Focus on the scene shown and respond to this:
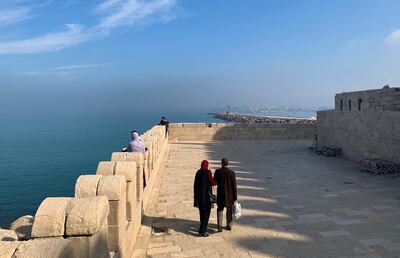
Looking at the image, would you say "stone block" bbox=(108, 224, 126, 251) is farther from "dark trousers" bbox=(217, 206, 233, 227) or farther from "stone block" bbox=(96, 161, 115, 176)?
"dark trousers" bbox=(217, 206, 233, 227)

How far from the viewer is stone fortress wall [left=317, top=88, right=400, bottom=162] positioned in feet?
Result: 42.3

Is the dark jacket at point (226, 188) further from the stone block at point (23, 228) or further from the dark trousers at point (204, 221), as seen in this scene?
the stone block at point (23, 228)

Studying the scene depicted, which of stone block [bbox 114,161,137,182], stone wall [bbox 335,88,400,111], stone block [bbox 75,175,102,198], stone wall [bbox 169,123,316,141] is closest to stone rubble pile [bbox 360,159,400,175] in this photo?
stone wall [bbox 335,88,400,111]

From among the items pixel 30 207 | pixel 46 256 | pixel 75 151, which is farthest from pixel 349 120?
pixel 75 151

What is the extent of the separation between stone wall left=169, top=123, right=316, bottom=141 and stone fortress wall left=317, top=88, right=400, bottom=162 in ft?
14.8

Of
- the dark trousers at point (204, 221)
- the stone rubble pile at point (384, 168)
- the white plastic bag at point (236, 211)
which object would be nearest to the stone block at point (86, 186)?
the dark trousers at point (204, 221)

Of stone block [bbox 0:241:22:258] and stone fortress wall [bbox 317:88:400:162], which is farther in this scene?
stone fortress wall [bbox 317:88:400:162]

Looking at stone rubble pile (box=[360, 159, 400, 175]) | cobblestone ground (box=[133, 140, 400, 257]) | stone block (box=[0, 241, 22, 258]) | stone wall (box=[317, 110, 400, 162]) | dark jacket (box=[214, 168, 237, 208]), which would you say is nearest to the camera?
stone block (box=[0, 241, 22, 258])

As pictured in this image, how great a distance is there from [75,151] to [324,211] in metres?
55.1

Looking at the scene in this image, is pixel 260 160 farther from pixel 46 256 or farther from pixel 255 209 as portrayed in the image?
pixel 46 256

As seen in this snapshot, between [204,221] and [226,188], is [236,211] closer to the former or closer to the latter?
[226,188]

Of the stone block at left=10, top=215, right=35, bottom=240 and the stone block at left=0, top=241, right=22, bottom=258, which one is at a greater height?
the stone block at left=0, top=241, right=22, bottom=258

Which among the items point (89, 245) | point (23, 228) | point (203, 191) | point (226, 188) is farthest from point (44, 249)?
point (226, 188)

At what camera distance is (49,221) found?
3156 mm
